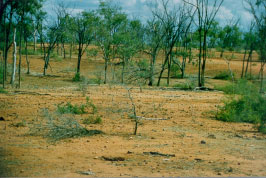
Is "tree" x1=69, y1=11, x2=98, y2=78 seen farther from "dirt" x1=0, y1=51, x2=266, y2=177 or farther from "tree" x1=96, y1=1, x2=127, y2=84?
"dirt" x1=0, y1=51, x2=266, y2=177

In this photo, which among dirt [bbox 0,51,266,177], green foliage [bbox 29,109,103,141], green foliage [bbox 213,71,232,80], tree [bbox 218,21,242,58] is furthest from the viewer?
tree [bbox 218,21,242,58]

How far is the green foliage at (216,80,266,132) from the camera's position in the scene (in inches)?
415

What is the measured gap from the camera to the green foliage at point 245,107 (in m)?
10.5

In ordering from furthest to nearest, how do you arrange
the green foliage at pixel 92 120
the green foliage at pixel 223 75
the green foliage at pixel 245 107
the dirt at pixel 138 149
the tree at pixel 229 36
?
the tree at pixel 229 36
the green foliage at pixel 223 75
the green foliage at pixel 92 120
the green foliage at pixel 245 107
the dirt at pixel 138 149

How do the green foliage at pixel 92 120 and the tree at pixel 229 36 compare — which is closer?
the green foliage at pixel 92 120

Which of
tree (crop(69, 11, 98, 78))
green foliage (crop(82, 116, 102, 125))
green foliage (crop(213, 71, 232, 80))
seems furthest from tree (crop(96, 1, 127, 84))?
green foliage (crop(82, 116, 102, 125))

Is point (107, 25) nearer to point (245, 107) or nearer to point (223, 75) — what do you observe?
point (223, 75)

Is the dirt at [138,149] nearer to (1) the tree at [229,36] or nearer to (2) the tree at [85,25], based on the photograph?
(2) the tree at [85,25]

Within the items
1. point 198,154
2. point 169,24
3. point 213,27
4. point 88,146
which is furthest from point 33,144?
point 213,27

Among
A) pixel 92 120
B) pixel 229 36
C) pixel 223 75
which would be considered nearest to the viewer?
pixel 92 120

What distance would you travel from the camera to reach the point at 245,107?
1156 centimetres

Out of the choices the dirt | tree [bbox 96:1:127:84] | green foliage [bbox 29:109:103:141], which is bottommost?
the dirt

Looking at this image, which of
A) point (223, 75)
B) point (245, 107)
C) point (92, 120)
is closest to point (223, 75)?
point (223, 75)

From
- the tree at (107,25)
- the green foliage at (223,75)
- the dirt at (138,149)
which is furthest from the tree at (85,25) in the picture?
the dirt at (138,149)
